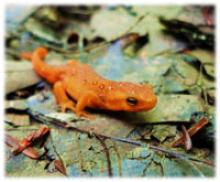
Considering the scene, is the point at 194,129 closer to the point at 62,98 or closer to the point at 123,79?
the point at 123,79

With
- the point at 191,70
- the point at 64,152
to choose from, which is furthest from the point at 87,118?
the point at 191,70

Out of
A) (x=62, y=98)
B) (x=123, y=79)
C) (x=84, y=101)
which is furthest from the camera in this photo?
(x=123, y=79)

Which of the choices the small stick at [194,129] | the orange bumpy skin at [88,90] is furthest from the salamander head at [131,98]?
the small stick at [194,129]

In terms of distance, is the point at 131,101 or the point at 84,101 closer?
the point at 131,101

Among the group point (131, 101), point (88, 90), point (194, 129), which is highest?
point (88, 90)

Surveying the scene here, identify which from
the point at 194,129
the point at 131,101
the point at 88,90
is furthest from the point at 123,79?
the point at 194,129

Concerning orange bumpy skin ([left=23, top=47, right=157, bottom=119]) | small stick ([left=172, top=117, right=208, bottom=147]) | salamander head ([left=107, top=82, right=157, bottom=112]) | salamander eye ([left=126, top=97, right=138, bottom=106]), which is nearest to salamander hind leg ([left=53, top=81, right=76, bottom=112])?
orange bumpy skin ([left=23, top=47, right=157, bottom=119])

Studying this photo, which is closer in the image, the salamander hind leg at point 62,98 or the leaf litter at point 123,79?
the leaf litter at point 123,79

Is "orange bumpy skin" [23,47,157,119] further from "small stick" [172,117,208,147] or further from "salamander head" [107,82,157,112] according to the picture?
"small stick" [172,117,208,147]

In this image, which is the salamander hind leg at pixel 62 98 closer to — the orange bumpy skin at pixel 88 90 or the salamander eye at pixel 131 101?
the orange bumpy skin at pixel 88 90
